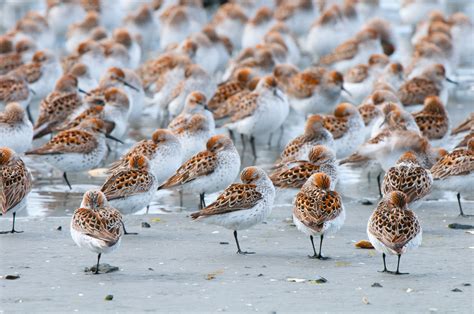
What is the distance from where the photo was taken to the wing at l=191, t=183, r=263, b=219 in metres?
9.27

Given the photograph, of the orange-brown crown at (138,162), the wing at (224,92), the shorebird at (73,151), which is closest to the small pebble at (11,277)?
the orange-brown crown at (138,162)

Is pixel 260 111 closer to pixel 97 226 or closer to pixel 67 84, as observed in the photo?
pixel 67 84

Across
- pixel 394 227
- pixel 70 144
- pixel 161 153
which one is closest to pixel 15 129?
pixel 70 144

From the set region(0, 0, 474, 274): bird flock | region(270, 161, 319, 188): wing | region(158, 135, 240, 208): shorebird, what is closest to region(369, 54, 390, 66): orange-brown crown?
region(0, 0, 474, 274): bird flock

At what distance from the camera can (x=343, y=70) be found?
67.5 ft

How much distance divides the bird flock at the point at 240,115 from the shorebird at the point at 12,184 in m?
0.02

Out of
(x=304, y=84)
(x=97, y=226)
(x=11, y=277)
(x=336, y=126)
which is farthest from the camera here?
(x=304, y=84)

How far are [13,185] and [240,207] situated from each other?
88.2 inches

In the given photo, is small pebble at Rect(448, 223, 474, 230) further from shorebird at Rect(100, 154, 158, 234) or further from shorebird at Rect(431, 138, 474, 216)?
shorebird at Rect(100, 154, 158, 234)

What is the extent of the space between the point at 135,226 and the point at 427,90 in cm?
696

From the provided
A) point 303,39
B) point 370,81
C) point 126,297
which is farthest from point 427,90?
point 303,39

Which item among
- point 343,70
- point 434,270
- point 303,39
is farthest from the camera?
point 303,39

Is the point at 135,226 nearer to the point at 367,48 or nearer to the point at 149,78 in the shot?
the point at 149,78

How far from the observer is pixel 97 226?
8469 millimetres
